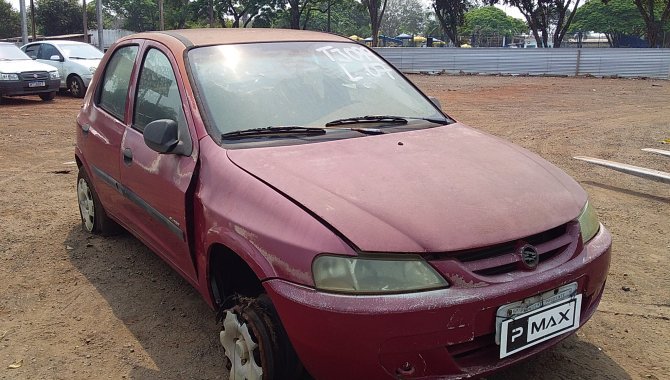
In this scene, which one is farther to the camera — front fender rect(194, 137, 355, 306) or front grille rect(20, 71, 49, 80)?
front grille rect(20, 71, 49, 80)

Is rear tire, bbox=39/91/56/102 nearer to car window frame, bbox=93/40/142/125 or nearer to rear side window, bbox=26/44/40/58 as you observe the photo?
rear side window, bbox=26/44/40/58

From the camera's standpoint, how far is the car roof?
3.52m

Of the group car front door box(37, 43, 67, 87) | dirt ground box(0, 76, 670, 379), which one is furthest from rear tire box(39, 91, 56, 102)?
dirt ground box(0, 76, 670, 379)

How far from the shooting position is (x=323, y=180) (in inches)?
98.3

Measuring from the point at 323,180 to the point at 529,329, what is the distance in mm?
973

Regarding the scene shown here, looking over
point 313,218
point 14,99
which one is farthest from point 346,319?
point 14,99

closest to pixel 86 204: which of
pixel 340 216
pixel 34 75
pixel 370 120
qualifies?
pixel 370 120

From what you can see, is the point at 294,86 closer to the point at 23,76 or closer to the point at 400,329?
the point at 400,329

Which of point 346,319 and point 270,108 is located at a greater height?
point 270,108

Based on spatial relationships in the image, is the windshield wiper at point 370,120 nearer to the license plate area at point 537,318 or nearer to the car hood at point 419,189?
the car hood at point 419,189

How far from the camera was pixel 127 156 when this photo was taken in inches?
141

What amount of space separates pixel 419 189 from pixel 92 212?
315 centimetres

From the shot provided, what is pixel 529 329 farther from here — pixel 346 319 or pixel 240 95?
pixel 240 95

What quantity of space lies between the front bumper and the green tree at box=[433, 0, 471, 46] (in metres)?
45.8
